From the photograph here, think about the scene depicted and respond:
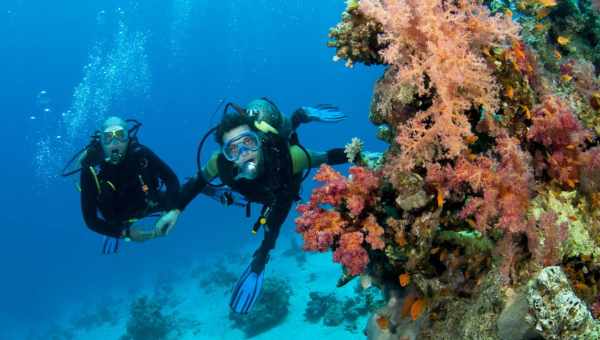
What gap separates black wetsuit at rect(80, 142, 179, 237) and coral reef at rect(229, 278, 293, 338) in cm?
624

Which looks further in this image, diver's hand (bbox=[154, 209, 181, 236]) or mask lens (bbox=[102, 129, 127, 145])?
mask lens (bbox=[102, 129, 127, 145])

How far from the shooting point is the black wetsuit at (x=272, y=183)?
20.6 ft

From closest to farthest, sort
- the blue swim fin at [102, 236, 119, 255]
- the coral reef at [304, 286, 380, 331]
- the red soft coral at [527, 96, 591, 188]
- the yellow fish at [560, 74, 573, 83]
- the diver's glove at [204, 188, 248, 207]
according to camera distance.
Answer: the red soft coral at [527, 96, 591, 188], the yellow fish at [560, 74, 573, 83], the diver's glove at [204, 188, 248, 207], the blue swim fin at [102, 236, 119, 255], the coral reef at [304, 286, 380, 331]

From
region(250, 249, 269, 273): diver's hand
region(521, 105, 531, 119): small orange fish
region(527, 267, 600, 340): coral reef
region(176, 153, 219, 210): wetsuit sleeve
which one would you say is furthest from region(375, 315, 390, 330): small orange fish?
region(176, 153, 219, 210): wetsuit sleeve

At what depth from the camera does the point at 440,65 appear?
2.74 meters

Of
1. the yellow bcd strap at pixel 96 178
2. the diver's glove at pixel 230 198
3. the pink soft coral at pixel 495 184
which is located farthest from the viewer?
the yellow bcd strap at pixel 96 178

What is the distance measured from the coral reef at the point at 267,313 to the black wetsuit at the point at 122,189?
6244mm

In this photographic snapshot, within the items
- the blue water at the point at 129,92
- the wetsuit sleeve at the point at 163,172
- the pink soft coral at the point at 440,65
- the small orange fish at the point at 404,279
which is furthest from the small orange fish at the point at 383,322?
the blue water at the point at 129,92

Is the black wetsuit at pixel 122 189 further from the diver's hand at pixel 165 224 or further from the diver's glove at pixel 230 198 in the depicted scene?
the diver's glove at pixel 230 198

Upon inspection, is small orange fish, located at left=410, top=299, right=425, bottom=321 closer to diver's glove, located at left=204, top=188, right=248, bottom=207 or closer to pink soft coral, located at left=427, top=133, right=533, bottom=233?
pink soft coral, located at left=427, top=133, right=533, bottom=233

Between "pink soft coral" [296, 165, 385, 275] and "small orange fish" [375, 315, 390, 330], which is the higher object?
"pink soft coral" [296, 165, 385, 275]

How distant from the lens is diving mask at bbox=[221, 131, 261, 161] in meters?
6.17

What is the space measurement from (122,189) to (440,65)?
21.4ft

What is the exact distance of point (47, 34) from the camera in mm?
75000
